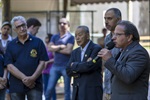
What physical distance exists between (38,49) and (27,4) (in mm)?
8184

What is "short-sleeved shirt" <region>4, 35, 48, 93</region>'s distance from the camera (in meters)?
6.03

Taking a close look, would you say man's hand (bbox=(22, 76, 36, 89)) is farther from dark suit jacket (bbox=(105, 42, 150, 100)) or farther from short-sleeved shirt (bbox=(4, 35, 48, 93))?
dark suit jacket (bbox=(105, 42, 150, 100))

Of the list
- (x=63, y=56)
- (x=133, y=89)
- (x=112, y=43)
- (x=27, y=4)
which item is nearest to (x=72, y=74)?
(x=112, y=43)

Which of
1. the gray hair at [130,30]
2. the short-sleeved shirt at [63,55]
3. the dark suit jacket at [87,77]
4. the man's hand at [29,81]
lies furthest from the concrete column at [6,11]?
the gray hair at [130,30]

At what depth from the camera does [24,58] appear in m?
6.02

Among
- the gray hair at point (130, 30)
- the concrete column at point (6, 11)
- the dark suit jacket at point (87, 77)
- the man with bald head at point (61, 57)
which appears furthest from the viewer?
the concrete column at point (6, 11)

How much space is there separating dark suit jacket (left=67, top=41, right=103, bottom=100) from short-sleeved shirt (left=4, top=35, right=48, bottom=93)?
1.85 feet

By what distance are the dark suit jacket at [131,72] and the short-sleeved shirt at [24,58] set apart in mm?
2112

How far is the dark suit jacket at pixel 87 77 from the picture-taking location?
5.76 m

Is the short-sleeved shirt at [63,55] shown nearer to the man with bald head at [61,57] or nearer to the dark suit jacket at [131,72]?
the man with bald head at [61,57]

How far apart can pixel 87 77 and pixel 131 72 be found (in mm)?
1814

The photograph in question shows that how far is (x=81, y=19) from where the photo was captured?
1300 centimetres

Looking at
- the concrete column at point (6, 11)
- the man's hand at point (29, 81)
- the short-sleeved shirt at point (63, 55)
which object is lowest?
the man's hand at point (29, 81)

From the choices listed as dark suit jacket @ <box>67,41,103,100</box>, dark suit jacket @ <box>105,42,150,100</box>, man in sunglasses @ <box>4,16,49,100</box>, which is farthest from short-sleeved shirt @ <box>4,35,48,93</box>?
dark suit jacket @ <box>105,42,150,100</box>
